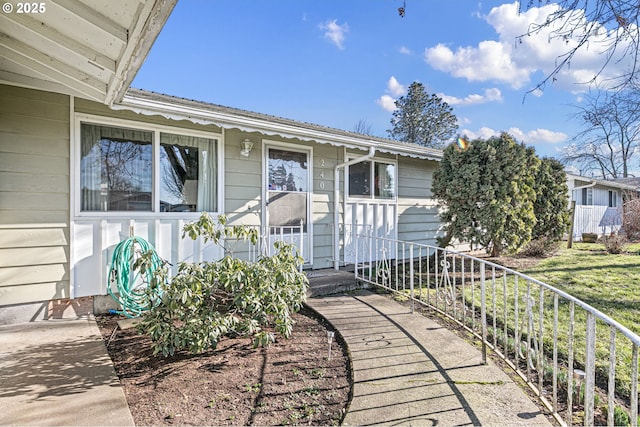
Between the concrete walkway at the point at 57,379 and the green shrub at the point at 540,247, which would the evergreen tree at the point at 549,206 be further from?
the concrete walkway at the point at 57,379

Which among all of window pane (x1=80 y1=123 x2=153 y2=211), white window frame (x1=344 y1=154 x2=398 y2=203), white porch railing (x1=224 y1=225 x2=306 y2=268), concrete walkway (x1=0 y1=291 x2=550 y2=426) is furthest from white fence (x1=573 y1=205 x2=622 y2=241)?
window pane (x1=80 y1=123 x2=153 y2=211)

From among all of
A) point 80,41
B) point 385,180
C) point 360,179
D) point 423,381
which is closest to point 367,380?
point 423,381

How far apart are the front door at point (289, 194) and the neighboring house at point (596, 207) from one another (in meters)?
9.92

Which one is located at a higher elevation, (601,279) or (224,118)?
(224,118)

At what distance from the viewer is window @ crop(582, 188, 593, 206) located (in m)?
18.0

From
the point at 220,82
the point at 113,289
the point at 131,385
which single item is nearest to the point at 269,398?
the point at 131,385

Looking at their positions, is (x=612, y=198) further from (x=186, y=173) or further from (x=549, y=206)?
(x=186, y=173)

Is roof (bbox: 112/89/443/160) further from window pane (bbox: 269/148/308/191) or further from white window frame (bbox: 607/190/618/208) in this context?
white window frame (bbox: 607/190/618/208)

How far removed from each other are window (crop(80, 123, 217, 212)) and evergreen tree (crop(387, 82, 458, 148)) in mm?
26140

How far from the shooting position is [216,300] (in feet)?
10.5

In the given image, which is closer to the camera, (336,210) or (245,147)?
(245,147)

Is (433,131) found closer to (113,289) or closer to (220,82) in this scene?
(220,82)

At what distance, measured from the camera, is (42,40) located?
107 inches

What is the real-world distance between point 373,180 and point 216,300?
14.8ft
